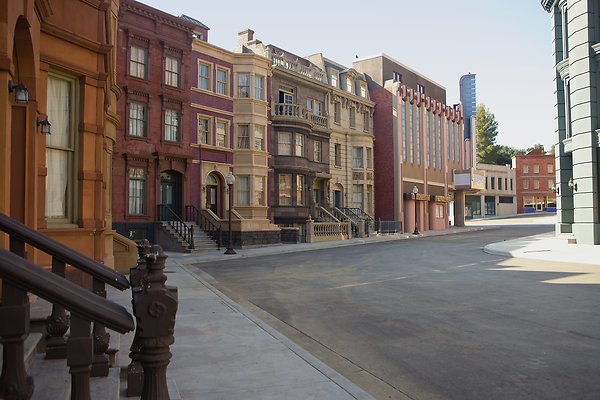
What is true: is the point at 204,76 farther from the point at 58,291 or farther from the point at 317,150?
the point at 58,291

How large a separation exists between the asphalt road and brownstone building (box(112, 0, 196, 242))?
39.1ft


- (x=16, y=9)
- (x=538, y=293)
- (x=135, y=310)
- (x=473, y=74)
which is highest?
(x=473, y=74)

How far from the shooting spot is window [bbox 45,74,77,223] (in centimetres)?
913

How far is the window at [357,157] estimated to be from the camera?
42.3 metres

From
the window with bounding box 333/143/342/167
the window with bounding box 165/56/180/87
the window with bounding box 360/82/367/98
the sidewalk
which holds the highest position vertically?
the window with bounding box 360/82/367/98

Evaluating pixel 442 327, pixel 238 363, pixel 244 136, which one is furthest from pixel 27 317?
pixel 244 136

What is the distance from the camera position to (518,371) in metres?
5.54

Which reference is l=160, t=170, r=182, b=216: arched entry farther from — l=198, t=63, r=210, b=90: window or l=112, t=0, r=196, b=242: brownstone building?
l=198, t=63, r=210, b=90: window

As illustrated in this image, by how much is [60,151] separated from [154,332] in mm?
7864

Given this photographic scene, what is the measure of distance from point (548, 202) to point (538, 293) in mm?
87445

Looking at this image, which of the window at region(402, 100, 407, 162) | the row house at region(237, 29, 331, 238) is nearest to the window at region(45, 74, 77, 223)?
the row house at region(237, 29, 331, 238)

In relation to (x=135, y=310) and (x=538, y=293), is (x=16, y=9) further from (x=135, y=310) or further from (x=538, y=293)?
(x=538, y=293)

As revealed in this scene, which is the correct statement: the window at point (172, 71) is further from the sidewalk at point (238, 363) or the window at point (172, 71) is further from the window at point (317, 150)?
the sidewalk at point (238, 363)

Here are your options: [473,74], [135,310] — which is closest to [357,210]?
[473,74]
